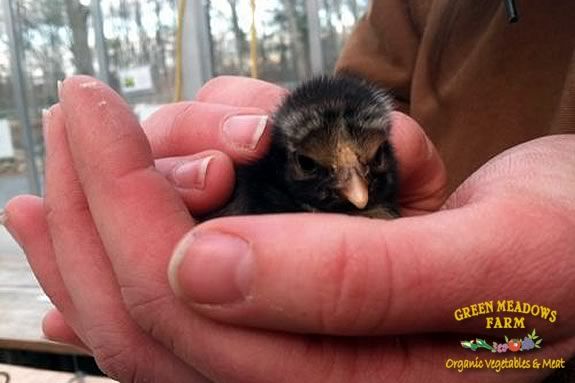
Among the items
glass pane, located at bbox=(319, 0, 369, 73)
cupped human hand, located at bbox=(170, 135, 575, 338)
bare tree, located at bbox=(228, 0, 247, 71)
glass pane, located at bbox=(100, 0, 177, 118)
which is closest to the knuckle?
cupped human hand, located at bbox=(170, 135, 575, 338)

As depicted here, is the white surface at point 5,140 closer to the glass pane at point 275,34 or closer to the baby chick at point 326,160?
the glass pane at point 275,34

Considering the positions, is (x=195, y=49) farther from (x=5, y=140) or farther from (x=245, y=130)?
(x=245, y=130)

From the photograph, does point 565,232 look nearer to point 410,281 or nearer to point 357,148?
point 410,281

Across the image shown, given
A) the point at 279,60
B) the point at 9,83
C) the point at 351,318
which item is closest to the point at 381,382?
the point at 351,318

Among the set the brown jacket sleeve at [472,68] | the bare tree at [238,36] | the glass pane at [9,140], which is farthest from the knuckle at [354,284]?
the glass pane at [9,140]

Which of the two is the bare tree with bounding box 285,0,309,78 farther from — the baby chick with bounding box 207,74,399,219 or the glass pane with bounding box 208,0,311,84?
the baby chick with bounding box 207,74,399,219

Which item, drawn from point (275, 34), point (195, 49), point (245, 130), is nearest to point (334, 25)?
point (275, 34)
